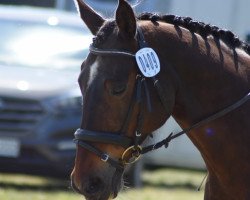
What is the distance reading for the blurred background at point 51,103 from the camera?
8953 mm

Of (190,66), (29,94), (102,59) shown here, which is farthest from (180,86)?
(29,94)

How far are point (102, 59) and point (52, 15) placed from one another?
6391mm

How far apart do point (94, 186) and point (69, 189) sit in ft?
16.1

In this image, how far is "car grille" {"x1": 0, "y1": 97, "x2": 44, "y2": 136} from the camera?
902 cm

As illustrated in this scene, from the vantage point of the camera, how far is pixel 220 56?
15.1 ft

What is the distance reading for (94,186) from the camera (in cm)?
428

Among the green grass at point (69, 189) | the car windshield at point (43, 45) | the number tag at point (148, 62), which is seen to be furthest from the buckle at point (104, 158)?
the car windshield at point (43, 45)

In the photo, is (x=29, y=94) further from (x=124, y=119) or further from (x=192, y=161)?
(x=124, y=119)

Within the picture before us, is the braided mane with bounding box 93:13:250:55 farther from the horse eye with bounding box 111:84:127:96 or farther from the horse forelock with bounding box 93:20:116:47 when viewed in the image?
the horse eye with bounding box 111:84:127:96

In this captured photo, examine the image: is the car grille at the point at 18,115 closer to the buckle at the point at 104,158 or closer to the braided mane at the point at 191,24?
the braided mane at the point at 191,24

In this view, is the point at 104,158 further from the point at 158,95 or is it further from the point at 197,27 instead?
the point at 197,27

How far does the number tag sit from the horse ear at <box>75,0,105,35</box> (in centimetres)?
35

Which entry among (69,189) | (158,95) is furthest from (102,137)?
(69,189)

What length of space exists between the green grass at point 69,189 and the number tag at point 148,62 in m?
3.72
